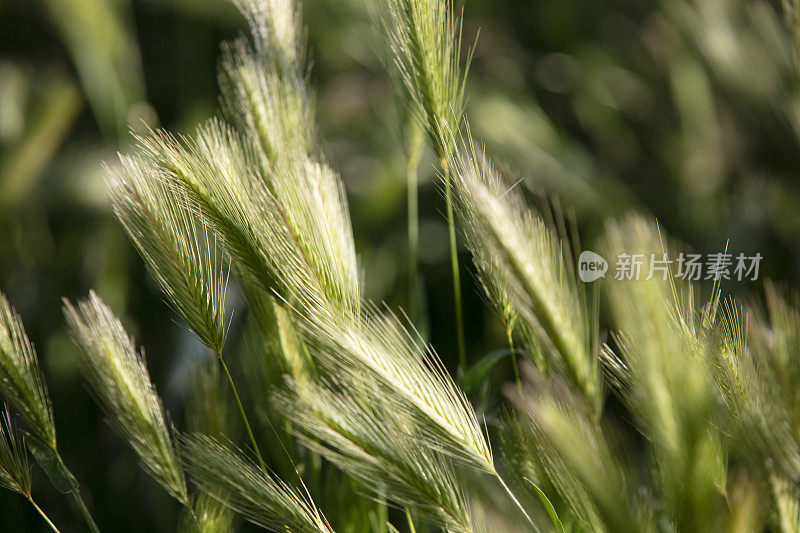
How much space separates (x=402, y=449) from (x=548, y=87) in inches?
24.2

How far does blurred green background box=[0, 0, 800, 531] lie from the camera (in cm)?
60

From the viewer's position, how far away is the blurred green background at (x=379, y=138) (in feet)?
1.95

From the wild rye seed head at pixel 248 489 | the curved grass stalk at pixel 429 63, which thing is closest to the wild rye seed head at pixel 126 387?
the wild rye seed head at pixel 248 489

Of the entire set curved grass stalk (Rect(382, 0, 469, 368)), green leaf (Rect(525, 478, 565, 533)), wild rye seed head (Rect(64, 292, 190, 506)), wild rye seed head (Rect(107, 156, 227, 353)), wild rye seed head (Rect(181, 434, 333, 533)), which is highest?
curved grass stalk (Rect(382, 0, 469, 368))

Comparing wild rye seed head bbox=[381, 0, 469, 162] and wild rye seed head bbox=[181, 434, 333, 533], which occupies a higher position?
wild rye seed head bbox=[381, 0, 469, 162]

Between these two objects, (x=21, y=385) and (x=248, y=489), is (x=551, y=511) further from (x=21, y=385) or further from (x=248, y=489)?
(x=21, y=385)

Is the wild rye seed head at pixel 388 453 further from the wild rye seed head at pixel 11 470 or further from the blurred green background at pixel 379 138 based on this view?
the blurred green background at pixel 379 138

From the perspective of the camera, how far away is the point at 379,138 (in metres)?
0.70

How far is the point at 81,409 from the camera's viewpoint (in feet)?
2.11

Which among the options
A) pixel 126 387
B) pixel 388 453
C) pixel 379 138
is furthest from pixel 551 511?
pixel 379 138

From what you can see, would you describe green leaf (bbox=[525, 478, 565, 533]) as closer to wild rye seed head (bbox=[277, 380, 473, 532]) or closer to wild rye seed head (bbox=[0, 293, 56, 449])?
wild rye seed head (bbox=[277, 380, 473, 532])

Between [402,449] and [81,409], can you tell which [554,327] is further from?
[81,409]

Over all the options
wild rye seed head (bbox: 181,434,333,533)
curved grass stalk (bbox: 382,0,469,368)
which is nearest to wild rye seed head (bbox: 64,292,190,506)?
wild rye seed head (bbox: 181,434,333,533)

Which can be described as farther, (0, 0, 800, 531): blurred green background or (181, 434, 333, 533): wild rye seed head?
(0, 0, 800, 531): blurred green background
